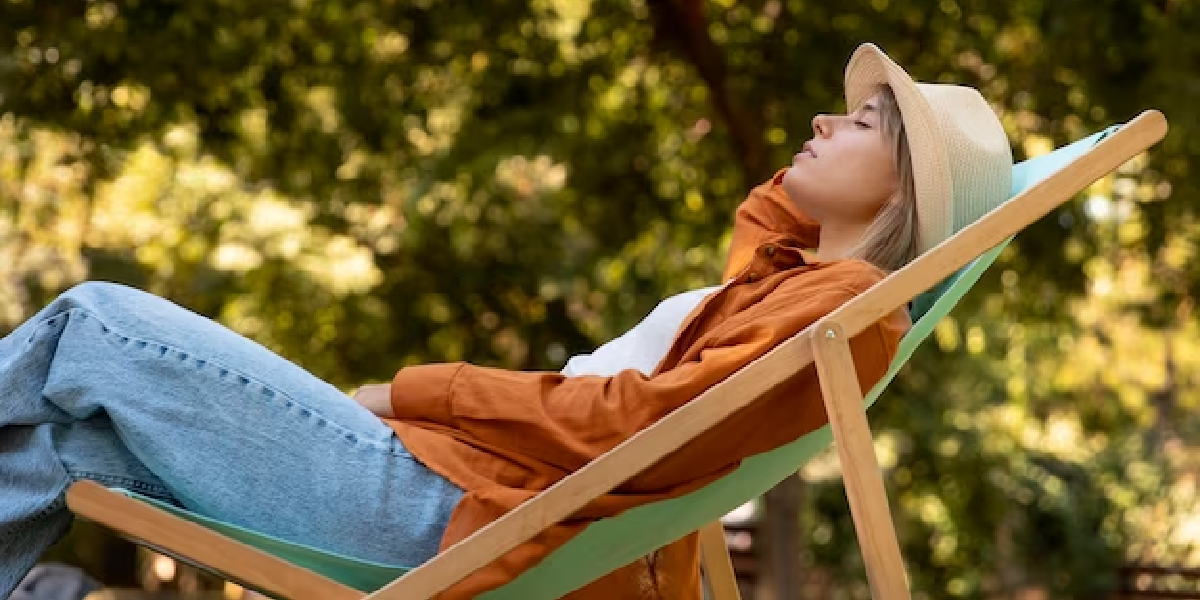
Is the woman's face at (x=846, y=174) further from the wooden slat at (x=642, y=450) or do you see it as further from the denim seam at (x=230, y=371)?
the denim seam at (x=230, y=371)

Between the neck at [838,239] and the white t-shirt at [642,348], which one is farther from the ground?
the neck at [838,239]

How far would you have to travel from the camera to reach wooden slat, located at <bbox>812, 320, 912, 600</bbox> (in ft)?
7.18

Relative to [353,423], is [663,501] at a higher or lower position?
lower

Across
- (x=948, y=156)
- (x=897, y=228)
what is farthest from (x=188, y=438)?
(x=948, y=156)

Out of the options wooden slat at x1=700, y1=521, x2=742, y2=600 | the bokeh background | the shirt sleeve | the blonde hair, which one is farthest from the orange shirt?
the bokeh background

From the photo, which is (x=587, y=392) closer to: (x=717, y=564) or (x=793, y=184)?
(x=793, y=184)

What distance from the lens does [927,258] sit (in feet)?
7.39

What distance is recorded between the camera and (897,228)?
8.63 ft

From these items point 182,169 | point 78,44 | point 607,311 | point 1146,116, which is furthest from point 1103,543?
point 1146,116

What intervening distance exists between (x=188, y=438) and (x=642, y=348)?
0.87m

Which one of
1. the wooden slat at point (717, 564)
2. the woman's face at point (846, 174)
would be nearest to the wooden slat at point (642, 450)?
the woman's face at point (846, 174)

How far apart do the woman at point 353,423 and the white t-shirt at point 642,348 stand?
0.28 metres

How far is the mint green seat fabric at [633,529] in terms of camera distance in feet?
7.59

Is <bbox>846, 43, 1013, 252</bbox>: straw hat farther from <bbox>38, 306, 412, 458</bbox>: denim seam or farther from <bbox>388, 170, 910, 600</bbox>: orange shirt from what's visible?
<bbox>38, 306, 412, 458</bbox>: denim seam
